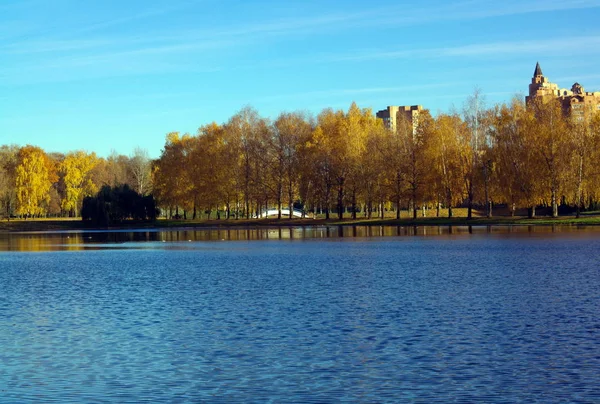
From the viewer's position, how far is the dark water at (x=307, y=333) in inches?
527

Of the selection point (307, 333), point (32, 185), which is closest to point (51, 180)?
point (32, 185)

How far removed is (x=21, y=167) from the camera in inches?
4857

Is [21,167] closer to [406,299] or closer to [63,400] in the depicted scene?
[406,299]

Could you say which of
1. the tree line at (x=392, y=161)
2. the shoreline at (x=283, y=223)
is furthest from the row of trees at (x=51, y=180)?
the tree line at (x=392, y=161)

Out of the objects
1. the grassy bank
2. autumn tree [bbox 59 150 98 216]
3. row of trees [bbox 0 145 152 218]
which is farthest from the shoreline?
autumn tree [bbox 59 150 98 216]

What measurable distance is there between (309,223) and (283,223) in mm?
3160

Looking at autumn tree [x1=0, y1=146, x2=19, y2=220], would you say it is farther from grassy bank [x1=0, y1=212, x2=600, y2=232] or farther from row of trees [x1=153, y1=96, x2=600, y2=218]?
row of trees [x1=153, y1=96, x2=600, y2=218]

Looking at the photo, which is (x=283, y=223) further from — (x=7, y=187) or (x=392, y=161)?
(x=7, y=187)

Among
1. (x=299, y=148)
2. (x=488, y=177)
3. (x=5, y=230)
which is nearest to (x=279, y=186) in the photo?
(x=299, y=148)

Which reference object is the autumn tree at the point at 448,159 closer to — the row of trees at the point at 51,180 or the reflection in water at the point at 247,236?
the reflection in water at the point at 247,236

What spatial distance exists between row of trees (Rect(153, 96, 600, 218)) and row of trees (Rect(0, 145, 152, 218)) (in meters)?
16.8

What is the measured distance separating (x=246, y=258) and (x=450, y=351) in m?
29.0

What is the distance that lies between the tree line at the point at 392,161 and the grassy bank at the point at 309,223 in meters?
1.95

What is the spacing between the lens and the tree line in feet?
257
